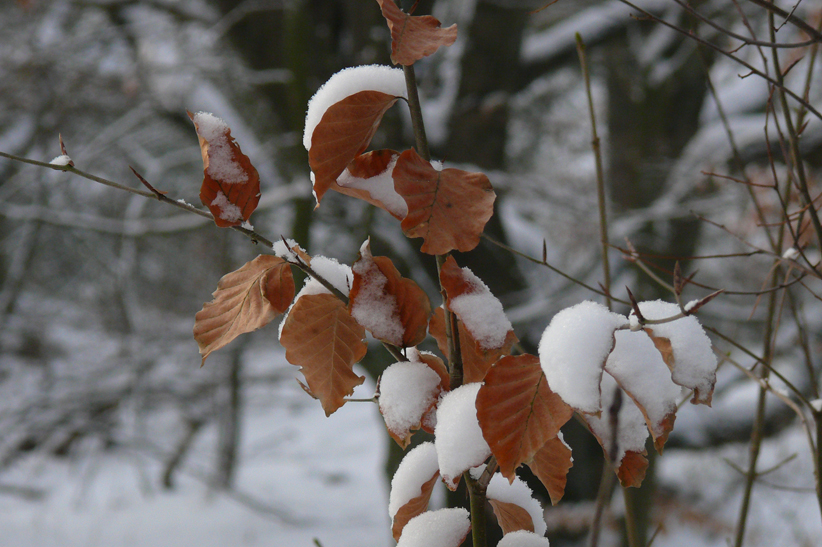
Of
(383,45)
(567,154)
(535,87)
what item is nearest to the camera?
(383,45)

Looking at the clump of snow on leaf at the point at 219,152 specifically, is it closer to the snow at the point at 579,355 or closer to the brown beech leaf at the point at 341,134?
the brown beech leaf at the point at 341,134

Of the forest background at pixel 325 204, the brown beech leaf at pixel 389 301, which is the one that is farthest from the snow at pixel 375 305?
the forest background at pixel 325 204

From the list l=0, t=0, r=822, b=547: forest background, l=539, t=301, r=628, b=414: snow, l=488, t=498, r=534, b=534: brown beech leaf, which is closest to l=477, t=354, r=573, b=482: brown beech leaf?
l=539, t=301, r=628, b=414: snow

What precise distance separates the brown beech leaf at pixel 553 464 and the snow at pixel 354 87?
0.81ft

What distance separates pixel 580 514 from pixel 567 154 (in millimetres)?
2336

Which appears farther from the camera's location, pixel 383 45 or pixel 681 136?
pixel 681 136

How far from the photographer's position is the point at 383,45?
6.69 ft

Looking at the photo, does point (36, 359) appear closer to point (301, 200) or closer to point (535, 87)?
point (301, 200)

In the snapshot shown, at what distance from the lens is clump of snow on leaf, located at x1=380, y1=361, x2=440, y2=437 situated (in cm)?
36

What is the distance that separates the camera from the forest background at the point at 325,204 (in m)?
2.29

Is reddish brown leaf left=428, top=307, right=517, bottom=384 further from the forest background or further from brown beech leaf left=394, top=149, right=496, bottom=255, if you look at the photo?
the forest background

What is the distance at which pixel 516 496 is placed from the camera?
1.39 ft

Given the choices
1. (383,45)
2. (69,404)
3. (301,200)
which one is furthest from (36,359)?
(383,45)

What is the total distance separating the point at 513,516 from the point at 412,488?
0.08m
